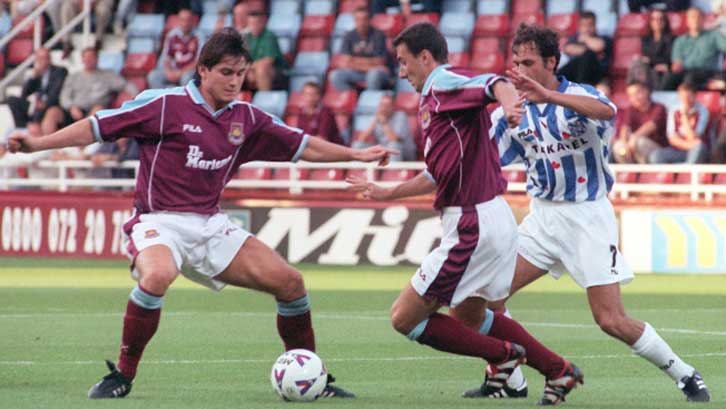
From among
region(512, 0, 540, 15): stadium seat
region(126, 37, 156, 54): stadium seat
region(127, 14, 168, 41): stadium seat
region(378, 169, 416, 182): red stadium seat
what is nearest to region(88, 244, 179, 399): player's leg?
region(378, 169, 416, 182): red stadium seat

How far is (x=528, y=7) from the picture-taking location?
23484 mm

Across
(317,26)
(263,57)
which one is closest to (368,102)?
(263,57)

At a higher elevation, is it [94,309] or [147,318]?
[147,318]

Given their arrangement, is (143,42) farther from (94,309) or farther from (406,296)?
(406,296)

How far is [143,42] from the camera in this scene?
25.5 m

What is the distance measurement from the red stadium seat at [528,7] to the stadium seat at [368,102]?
248 centimetres

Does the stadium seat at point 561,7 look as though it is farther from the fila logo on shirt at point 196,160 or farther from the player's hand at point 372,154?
the fila logo on shirt at point 196,160

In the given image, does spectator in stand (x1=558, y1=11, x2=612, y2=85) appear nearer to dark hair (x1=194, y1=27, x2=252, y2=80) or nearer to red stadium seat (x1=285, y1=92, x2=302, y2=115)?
red stadium seat (x1=285, y1=92, x2=302, y2=115)

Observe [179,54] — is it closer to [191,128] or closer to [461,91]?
[191,128]

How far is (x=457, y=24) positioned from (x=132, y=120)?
1548cm

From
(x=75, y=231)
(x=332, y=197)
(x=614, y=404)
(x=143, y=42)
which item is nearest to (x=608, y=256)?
(x=614, y=404)

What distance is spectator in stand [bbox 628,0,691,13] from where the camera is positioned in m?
22.5

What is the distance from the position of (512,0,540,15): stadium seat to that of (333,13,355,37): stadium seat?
244 cm

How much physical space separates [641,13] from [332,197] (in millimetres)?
5298
